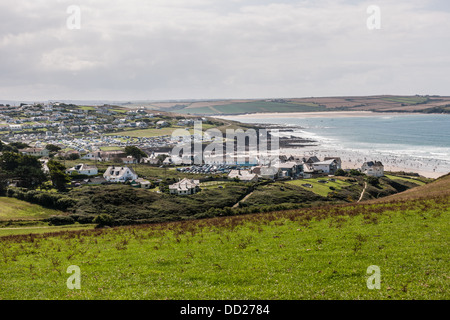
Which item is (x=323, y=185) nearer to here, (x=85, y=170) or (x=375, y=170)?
Answer: (x=375, y=170)

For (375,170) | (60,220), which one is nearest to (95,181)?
(60,220)

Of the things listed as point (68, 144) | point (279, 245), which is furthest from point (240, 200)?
point (68, 144)

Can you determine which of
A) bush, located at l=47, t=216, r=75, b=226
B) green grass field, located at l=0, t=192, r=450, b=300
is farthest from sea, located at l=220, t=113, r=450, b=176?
bush, located at l=47, t=216, r=75, b=226

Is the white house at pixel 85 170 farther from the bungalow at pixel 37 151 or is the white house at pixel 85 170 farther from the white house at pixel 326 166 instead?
the white house at pixel 326 166

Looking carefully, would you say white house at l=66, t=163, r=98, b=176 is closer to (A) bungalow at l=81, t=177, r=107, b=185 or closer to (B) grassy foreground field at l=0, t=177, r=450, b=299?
(A) bungalow at l=81, t=177, r=107, b=185
